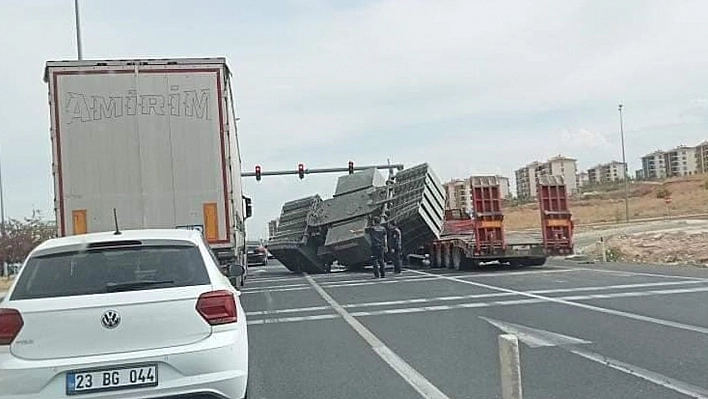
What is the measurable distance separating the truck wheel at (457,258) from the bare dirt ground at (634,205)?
1185 inches

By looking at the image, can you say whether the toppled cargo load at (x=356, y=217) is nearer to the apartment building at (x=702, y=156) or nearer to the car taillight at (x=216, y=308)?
the car taillight at (x=216, y=308)

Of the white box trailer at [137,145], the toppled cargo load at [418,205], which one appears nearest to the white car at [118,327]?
the white box trailer at [137,145]

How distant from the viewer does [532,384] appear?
8.16 meters

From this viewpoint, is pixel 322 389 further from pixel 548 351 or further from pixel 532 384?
pixel 548 351

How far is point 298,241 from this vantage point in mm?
29125

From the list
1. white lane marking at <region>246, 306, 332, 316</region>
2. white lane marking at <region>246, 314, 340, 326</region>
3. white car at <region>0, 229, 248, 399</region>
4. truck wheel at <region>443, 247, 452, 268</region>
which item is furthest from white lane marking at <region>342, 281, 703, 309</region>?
truck wheel at <region>443, 247, 452, 268</region>

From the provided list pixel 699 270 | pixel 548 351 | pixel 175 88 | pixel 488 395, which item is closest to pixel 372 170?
pixel 699 270

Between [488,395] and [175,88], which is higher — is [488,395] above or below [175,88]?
below

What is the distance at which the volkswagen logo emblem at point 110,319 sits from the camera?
5.93 m

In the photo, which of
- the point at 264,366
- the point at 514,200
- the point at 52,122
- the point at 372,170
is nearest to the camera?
the point at 264,366

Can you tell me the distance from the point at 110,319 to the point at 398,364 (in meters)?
4.36

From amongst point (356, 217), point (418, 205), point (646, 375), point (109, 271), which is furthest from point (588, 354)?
point (356, 217)

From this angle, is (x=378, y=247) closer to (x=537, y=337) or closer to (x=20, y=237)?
(x=537, y=337)

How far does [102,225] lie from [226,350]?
9222 mm
